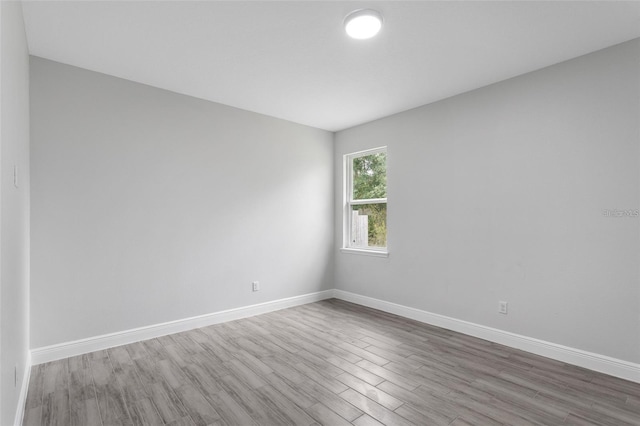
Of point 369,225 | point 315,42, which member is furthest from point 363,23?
point 369,225

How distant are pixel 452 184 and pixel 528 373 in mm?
1939

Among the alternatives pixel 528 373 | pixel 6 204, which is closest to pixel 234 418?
pixel 6 204

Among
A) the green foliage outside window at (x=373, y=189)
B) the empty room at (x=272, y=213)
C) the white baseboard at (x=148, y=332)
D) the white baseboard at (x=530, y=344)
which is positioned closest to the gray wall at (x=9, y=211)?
the empty room at (x=272, y=213)

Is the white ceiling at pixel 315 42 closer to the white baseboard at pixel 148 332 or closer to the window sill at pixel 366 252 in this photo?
the window sill at pixel 366 252

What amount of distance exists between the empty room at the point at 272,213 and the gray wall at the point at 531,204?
0.06ft

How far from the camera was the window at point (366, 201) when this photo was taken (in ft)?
14.9

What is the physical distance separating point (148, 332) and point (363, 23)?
3459 mm

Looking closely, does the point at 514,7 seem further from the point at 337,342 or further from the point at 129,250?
the point at 129,250

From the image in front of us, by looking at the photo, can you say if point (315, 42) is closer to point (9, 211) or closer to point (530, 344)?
point (9, 211)

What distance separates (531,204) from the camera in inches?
120

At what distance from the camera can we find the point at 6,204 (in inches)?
62.6

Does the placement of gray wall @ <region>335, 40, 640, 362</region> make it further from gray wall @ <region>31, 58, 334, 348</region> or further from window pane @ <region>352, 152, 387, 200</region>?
gray wall @ <region>31, 58, 334, 348</region>

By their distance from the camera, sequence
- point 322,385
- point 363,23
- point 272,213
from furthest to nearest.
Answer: point 272,213
point 322,385
point 363,23

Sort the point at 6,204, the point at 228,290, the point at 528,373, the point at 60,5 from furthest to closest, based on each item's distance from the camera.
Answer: the point at 228,290
the point at 528,373
the point at 60,5
the point at 6,204
